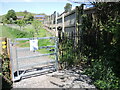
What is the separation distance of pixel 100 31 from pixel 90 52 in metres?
0.98

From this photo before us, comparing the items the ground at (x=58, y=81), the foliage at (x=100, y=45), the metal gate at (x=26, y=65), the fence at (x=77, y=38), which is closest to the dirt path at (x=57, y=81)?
the ground at (x=58, y=81)

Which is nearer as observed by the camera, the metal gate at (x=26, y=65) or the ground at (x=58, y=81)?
the ground at (x=58, y=81)

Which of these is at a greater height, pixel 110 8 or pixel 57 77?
pixel 110 8

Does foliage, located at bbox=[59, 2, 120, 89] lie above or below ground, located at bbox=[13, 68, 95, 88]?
above

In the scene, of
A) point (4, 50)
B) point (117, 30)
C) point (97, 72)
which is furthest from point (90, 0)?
point (4, 50)

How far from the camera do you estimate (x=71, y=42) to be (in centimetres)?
503

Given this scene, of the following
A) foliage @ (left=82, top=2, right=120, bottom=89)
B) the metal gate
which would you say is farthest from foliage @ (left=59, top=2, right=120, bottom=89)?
the metal gate

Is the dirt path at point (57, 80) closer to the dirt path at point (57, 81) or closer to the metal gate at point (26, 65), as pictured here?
the dirt path at point (57, 81)

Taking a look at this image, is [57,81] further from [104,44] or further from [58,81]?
[104,44]

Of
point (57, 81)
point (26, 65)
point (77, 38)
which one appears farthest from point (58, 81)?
point (77, 38)

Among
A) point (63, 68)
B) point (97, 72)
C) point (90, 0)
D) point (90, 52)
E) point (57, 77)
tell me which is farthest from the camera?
point (90, 52)

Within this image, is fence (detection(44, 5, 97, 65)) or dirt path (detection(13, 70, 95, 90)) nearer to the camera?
dirt path (detection(13, 70, 95, 90))

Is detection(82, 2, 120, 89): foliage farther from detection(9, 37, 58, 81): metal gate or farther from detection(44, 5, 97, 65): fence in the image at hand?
detection(9, 37, 58, 81): metal gate

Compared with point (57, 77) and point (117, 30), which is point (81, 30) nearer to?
point (117, 30)
